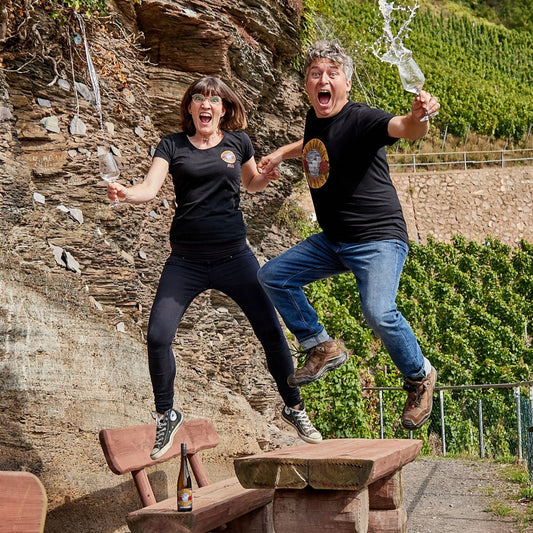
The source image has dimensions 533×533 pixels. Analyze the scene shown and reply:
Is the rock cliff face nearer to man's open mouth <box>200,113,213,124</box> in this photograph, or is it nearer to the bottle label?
the bottle label

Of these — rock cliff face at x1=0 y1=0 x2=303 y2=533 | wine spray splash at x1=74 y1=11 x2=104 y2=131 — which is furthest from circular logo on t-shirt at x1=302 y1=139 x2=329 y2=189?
wine spray splash at x1=74 y1=11 x2=104 y2=131

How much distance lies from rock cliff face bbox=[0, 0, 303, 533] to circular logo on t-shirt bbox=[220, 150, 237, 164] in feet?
5.64

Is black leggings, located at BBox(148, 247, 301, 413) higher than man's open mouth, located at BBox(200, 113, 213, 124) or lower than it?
lower

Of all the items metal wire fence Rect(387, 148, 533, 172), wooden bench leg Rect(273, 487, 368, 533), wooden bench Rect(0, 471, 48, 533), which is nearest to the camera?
wooden bench Rect(0, 471, 48, 533)

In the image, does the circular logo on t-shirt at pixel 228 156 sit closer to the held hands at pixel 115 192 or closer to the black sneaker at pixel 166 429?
the held hands at pixel 115 192

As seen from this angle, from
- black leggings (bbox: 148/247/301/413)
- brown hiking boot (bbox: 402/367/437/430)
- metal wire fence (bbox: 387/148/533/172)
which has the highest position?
metal wire fence (bbox: 387/148/533/172)

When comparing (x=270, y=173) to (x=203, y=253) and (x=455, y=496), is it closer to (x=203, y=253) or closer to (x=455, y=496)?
(x=203, y=253)

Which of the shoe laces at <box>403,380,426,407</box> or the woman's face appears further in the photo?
the woman's face

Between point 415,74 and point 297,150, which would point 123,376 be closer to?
point 297,150

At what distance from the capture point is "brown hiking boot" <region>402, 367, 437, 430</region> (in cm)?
358

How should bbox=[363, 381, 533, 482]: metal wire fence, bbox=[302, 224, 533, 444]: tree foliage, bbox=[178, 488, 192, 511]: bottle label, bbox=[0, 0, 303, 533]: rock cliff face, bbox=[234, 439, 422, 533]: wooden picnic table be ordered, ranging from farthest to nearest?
bbox=[363, 381, 533, 482]: metal wire fence → bbox=[302, 224, 533, 444]: tree foliage → bbox=[0, 0, 303, 533]: rock cliff face → bbox=[178, 488, 192, 511]: bottle label → bbox=[234, 439, 422, 533]: wooden picnic table

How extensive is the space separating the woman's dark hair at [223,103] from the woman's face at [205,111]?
0.09 ft

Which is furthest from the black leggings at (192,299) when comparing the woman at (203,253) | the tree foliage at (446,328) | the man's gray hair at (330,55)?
the tree foliage at (446,328)

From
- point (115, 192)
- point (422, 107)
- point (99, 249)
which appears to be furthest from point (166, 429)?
point (99, 249)
